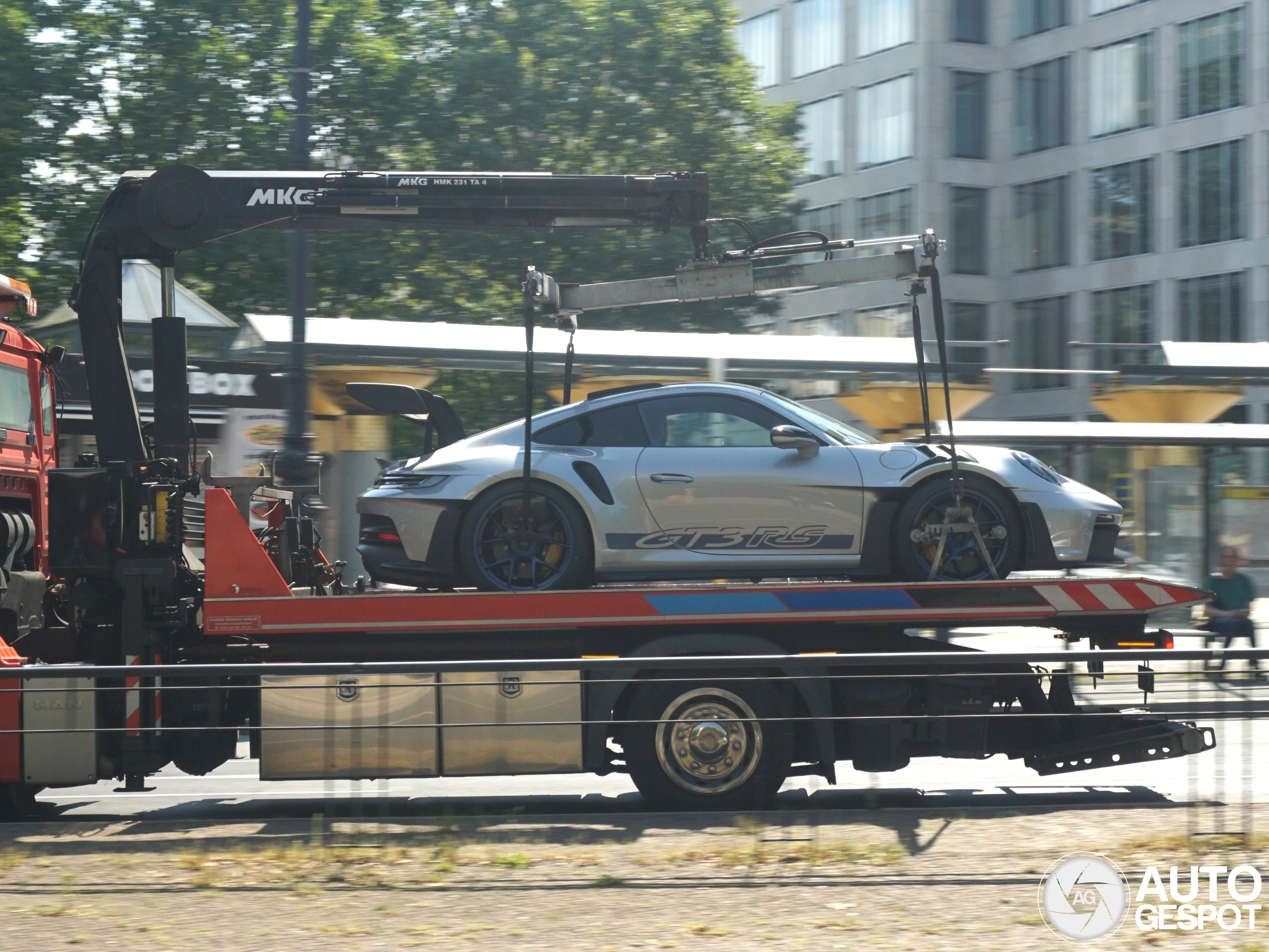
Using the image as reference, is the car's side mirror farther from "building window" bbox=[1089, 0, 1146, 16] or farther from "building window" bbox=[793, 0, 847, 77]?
"building window" bbox=[793, 0, 847, 77]

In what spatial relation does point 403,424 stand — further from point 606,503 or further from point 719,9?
point 719,9

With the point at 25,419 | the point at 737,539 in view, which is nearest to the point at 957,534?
the point at 737,539

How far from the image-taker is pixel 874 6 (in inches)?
1640

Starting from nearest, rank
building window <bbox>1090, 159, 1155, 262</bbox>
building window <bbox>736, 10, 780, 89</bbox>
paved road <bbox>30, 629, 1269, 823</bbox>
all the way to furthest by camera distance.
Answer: paved road <bbox>30, 629, 1269, 823</bbox> → building window <bbox>1090, 159, 1155, 262</bbox> → building window <bbox>736, 10, 780, 89</bbox>

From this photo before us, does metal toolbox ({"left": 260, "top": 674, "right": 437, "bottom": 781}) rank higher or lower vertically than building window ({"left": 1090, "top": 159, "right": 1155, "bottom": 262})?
lower

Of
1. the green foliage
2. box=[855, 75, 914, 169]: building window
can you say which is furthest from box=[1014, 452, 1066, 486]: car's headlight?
box=[855, 75, 914, 169]: building window

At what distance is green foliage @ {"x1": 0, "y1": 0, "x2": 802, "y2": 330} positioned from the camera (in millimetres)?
24703

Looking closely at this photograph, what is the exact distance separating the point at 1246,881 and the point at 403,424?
987 centimetres

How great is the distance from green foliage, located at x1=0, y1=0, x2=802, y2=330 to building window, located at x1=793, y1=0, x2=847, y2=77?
15.7 m

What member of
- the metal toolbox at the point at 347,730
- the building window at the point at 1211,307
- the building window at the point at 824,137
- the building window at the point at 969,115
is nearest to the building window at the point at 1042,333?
the building window at the point at 1211,307

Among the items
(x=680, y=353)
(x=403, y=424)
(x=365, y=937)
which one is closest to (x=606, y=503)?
(x=365, y=937)

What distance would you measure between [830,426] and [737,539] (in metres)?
0.94

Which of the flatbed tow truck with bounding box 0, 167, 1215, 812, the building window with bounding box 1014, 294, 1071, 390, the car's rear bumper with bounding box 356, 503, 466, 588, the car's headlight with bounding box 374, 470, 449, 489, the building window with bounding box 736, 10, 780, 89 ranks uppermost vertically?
the building window with bounding box 736, 10, 780, 89

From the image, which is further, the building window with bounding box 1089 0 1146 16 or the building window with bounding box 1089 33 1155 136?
the building window with bounding box 1089 0 1146 16
